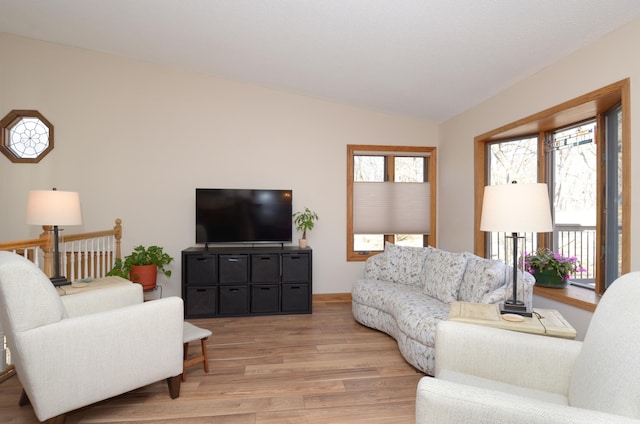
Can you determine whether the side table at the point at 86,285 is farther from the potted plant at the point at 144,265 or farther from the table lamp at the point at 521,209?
the table lamp at the point at 521,209

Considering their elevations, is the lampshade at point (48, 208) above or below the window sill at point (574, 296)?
above

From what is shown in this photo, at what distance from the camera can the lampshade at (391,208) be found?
15.1 feet

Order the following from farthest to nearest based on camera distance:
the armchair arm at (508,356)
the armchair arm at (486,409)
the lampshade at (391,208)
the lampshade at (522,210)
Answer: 1. the lampshade at (391,208)
2. the lampshade at (522,210)
3. the armchair arm at (508,356)
4. the armchair arm at (486,409)

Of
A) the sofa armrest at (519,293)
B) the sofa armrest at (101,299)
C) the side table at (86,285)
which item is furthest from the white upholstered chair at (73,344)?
the sofa armrest at (519,293)

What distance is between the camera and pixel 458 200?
4250 mm

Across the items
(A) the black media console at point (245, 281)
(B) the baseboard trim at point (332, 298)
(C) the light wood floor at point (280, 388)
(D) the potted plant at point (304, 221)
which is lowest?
(C) the light wood floor at point (280, 388)

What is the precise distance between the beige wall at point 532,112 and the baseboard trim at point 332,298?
5.03 ft

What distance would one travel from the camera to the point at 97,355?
1.78 m

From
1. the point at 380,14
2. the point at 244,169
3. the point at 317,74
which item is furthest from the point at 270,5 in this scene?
the point at 244,169

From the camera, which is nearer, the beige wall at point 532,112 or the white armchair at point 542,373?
the white armchair at point 542,373

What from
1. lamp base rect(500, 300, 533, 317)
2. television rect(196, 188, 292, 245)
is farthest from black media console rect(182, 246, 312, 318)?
lamp base rect(500, 300, 533, 317)

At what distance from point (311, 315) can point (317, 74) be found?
2.79 m

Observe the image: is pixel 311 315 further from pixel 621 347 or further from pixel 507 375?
pixel 621 347

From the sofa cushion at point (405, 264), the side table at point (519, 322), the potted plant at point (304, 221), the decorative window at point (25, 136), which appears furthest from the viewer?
the potted plant at point (304, 221)
